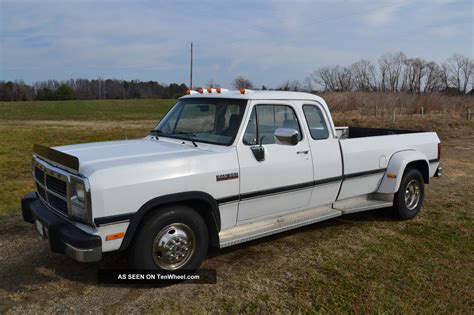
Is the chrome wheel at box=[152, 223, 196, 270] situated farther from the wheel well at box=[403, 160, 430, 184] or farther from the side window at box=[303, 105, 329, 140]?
the wheel well at box=[403, 160, 430, 184]

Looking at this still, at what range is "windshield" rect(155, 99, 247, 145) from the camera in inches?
191

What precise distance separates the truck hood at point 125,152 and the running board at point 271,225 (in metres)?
0.96

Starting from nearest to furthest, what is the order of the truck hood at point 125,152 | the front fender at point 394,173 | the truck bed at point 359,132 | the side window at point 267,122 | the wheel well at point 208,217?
the truck hood at point 125,152, the wheel well at point 208,217, the side window at point 267,122, the front fender at point 394,173, the truck bed at point 359,132

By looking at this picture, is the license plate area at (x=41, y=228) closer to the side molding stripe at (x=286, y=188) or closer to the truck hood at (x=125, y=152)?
the truck hood at (x=125, y=152)

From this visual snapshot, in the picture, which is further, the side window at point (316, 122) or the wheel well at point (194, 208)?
the side window at point (316, 122)

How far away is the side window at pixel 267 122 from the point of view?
Result: 483cm

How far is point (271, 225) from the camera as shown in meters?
4.99

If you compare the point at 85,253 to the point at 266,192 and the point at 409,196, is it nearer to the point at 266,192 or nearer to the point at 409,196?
the point at 266,192

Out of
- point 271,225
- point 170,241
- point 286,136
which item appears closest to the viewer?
point 170,241

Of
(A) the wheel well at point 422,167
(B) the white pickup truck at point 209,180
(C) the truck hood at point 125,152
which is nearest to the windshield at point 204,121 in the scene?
(B) the white pickup truck at point 209,180

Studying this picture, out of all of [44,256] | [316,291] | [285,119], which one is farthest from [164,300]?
[285,119]

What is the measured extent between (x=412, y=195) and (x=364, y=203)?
107 cm

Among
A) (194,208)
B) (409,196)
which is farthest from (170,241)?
(409,196)

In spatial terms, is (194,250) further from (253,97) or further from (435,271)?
(435,271)
